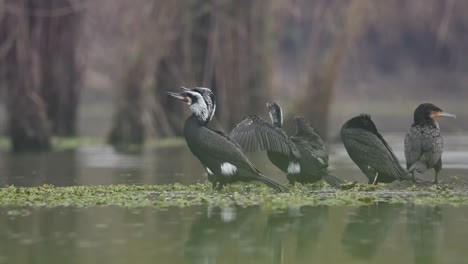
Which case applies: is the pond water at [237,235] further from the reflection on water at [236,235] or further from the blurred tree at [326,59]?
the blurred tree at [326,59]

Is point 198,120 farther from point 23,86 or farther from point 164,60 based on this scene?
point 164,60

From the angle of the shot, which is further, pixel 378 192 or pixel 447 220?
pixel 378 192

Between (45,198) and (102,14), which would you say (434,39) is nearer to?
(102,14)

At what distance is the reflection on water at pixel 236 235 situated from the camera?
822 centimetres

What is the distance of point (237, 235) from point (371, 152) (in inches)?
138

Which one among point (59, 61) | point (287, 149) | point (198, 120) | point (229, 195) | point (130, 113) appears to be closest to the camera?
point (229, 195)

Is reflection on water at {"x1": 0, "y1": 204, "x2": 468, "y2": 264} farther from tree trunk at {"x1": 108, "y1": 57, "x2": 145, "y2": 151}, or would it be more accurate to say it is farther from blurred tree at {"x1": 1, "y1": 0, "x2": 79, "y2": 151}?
tree trunk at {"x1": 108, "y1": 57, "x2": 145, "y2": 151}

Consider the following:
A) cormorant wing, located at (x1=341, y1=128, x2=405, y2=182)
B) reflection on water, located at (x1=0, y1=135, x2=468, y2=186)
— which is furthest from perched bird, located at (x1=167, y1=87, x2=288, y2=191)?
reflection on water, located at (x1=0, y1=135, x2=468, y2=186)

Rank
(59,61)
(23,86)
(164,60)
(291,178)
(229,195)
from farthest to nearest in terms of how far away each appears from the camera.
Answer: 1. (164,60)
2. (59,61)
3. (23,86)
4. (291,178)
5. (229,195)

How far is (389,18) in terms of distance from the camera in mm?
29156

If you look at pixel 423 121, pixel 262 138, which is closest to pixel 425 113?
pixel 423 121

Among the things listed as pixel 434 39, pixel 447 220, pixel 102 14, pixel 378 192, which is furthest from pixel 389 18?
pixel 447 220

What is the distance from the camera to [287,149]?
12.3 meters

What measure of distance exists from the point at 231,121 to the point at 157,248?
39.9ft
